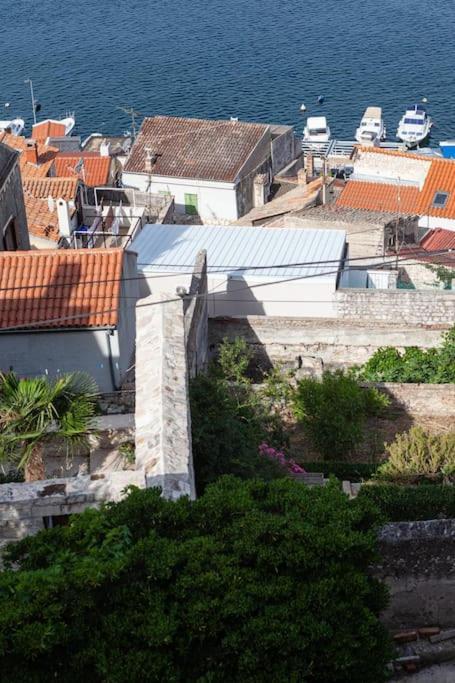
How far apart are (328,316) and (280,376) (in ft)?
19.1

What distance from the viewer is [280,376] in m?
27.2

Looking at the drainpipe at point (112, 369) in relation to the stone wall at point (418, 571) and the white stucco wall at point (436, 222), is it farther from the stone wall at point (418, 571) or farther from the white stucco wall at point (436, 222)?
the white stucco wall at point (436, 222)

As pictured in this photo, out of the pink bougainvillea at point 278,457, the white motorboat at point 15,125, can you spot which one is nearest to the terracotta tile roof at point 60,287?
the pink bougainvillea at point 278,457

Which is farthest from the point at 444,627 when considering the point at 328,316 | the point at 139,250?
the point at 139,250

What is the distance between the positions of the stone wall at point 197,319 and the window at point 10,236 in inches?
224

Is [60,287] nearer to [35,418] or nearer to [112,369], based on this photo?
[112,369]

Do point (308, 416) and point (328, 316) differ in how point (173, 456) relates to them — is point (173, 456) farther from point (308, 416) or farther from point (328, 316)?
point (328, 316)

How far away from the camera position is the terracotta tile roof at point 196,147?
178ft

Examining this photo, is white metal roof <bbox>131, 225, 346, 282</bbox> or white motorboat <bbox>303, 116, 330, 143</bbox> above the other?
white motorboat <bbox>303, 116, 330, 143</bbox>

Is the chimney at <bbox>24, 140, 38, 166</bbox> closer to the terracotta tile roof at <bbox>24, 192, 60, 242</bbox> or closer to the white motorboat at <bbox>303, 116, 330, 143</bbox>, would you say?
the terracotta tile roof at <bbox>24, 192, 60, 242</bbox>

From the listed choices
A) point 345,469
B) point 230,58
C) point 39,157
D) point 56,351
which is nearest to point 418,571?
point 345,469

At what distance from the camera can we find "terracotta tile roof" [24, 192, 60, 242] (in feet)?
131

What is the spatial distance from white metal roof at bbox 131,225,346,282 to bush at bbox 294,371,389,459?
6146mm

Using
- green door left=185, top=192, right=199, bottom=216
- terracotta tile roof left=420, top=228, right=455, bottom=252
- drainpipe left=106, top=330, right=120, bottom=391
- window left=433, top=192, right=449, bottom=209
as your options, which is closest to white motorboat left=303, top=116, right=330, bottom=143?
green door left=185, top=192, right=199, bottom=216
